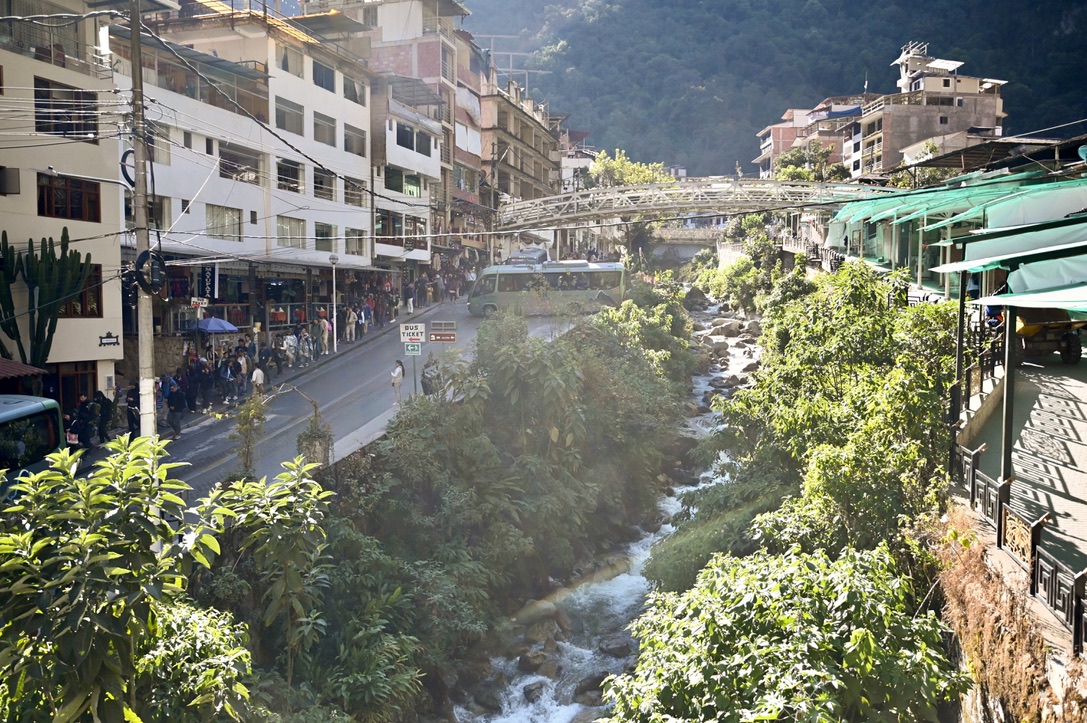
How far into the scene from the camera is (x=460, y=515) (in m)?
20.0

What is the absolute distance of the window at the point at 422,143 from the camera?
151ft

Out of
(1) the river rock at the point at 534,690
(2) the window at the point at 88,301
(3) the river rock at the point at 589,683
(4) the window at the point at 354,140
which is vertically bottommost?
(1) the river rock at the point at 534,690

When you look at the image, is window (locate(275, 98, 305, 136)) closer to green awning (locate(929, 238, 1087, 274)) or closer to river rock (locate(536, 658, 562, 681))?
river rock (locate(536, 658, 562, 681))

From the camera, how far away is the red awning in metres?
19.1

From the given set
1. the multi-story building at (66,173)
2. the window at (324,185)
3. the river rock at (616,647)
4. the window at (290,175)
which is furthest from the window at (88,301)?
the river rock at (616,647)

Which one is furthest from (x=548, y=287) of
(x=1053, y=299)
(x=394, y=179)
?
(x=1053, y=299)

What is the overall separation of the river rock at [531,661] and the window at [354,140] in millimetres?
27345

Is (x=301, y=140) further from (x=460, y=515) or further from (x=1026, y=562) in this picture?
(x=1026, y=562)

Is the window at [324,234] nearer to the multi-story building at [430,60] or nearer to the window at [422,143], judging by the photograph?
the window at [422,143]

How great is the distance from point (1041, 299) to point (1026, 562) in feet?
8.93

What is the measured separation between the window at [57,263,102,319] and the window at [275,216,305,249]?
35.5 ft

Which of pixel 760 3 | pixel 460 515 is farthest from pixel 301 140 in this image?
pixel 760 3

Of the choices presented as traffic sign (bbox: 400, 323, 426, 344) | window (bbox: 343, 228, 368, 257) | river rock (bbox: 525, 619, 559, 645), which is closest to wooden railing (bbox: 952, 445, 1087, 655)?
river rock (bbox: 525, 619, 559, 645)

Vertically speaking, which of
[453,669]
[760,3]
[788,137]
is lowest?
[453,669]
